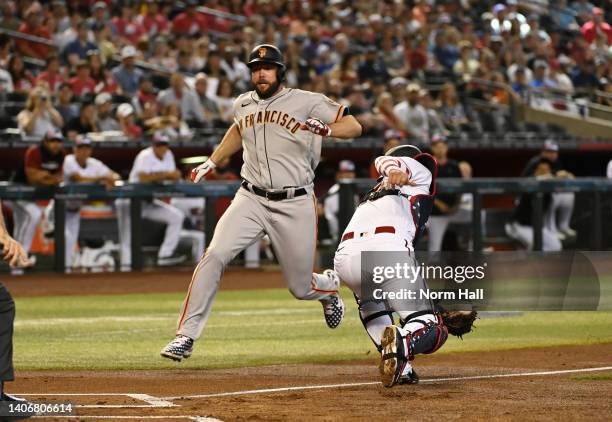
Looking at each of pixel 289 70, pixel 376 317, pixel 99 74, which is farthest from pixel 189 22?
pixel 376 317

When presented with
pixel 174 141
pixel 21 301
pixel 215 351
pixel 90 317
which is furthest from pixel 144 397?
pixel 174 141

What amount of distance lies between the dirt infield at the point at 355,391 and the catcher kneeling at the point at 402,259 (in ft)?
0.80

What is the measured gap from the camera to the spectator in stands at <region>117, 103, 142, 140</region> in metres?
17.8

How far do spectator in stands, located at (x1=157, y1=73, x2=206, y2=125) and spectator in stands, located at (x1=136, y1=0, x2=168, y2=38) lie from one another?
3113mm

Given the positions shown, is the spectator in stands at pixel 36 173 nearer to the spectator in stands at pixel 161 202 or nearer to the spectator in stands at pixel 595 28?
the spectator in stands at pixel 161 202

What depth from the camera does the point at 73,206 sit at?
16.1 metres

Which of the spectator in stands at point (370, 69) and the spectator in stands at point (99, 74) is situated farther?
the spectator in stands at point (370, 69)

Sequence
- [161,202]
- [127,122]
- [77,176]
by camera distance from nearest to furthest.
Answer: [77,176], [161,202], [127,122]

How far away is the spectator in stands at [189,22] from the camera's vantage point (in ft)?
72.2

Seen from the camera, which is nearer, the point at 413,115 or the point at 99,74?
the point at 99,74

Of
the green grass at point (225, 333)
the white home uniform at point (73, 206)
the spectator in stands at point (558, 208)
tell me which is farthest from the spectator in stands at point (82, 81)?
the spectator in stands at point (558, 208)

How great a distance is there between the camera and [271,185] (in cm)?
802

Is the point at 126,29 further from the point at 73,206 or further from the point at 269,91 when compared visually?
the point at 269,91

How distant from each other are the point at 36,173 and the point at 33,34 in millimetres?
4453
